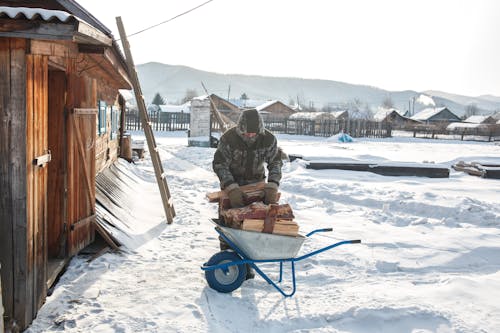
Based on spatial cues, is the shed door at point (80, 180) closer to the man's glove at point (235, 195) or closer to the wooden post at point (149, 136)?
the wooden post at point (149, 136)

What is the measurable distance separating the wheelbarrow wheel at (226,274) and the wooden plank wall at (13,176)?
5.45 ft

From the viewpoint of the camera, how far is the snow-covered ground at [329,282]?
3.59 metres

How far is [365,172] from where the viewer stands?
1252cm

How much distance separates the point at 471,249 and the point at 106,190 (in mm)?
5454

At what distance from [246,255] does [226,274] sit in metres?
0.36

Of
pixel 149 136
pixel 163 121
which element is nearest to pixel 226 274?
pixel 149 136

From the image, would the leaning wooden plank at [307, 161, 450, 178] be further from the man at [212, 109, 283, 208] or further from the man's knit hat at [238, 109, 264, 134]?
the man's knit hat at [238, 109, 264, 134]

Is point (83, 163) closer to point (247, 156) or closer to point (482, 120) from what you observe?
point (247, 156)

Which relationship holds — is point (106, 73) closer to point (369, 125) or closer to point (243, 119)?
point (243, 119)

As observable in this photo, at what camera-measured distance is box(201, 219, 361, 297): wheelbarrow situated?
154 inches

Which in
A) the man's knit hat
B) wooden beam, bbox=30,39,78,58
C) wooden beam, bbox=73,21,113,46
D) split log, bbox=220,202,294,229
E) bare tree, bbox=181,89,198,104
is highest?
bare tree, bbox=181,89,198,104

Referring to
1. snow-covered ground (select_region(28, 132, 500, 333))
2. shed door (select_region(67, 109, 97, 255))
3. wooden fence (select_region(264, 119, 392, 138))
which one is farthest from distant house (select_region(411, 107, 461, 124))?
shed door (select_region(67, 109, 97, 255))

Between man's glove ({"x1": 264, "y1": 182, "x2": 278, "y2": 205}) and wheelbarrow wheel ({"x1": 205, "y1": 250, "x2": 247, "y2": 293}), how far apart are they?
0.62 m

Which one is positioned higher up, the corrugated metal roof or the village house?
the village house
